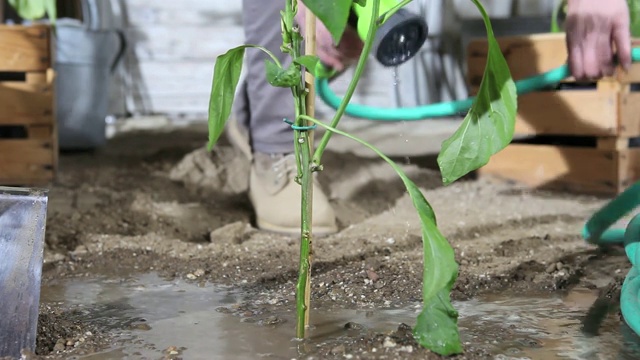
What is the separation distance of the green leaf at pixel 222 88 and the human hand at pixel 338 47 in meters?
0.65

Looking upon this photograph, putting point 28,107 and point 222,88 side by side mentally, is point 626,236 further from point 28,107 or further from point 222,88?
point 28,107

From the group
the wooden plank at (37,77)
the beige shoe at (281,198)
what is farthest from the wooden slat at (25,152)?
the beige shoe at (281,198)

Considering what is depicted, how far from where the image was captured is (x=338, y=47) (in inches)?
70.9

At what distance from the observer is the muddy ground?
4.43 ft

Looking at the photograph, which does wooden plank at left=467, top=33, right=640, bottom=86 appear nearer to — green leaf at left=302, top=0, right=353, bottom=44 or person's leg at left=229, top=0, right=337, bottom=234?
person's leg at left=229, top=0, right=337, bottom=234

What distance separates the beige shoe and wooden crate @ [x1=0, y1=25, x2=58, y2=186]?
2.37ft

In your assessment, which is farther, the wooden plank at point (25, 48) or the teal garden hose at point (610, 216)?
the wooden plank at point (25, 48)

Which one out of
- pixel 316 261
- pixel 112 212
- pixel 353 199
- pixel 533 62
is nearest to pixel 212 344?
pixel 316 261

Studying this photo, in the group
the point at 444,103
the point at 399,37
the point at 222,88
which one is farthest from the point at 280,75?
the point at 444,103

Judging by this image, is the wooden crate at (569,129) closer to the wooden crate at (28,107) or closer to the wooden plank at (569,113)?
the wooden plank at (569,113)

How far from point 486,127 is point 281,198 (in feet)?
3.03

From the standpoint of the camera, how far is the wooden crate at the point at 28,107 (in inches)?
91.7

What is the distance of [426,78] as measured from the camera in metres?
4.32

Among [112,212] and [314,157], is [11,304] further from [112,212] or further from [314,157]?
[112,212]
